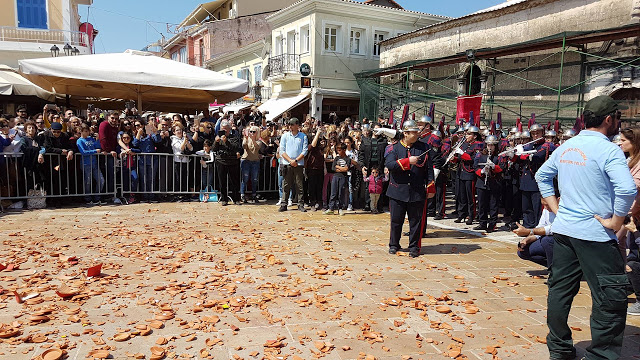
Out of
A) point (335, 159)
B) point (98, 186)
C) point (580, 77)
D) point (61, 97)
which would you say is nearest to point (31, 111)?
point (61, 97)

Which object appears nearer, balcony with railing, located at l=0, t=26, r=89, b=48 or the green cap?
the green cap

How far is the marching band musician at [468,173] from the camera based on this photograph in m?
9.07

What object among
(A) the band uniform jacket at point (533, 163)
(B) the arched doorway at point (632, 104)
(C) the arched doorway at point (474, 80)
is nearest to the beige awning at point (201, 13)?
(C) the arched doorway at point (474, 80)

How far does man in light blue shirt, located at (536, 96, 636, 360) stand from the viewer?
10.4 feet

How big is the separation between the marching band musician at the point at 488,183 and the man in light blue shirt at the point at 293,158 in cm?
380

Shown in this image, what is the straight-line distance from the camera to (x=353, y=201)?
11203 millimetres

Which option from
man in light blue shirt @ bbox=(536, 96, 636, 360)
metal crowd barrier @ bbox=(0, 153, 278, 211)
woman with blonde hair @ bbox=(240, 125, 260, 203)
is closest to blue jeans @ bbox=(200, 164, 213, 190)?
metal crowd barrier @ bbox=(0, 153, 278, 211)

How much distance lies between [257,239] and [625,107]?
38.1ft

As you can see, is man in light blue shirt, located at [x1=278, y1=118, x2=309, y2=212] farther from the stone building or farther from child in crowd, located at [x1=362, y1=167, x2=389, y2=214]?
the stone building

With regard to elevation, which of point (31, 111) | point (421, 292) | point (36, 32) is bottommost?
point (421, 292)

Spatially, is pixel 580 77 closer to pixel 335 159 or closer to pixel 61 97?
pixel 335 159

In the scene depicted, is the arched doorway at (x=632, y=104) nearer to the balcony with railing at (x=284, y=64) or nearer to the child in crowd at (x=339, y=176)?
the child in crowd at (x=339, y=176)

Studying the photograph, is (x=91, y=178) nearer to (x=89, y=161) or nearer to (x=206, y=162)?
(x=89, y=161)

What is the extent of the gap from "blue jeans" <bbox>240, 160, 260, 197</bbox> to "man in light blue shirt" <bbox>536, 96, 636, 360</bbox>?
328 inches
